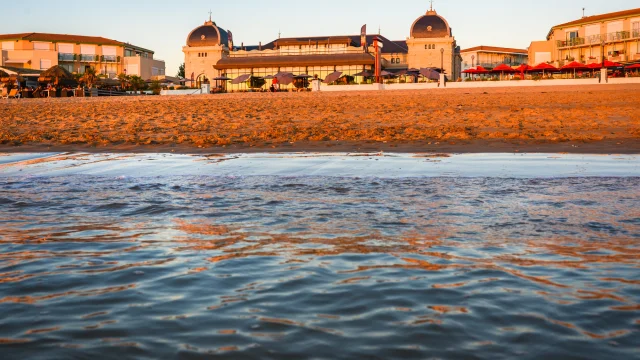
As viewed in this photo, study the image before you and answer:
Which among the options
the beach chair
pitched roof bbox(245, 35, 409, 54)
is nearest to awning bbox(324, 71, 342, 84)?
pitched roof bbox(245, 35, 409, 54)

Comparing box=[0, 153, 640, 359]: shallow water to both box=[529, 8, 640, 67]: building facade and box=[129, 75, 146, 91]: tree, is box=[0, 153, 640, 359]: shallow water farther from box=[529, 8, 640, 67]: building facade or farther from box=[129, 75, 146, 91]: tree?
box=[529, 8, 640, 67]: building facade

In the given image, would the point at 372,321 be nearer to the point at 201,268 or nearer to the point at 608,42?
the point at 201,268

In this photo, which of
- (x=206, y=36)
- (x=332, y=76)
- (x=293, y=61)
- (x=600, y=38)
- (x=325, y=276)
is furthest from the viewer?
(x=206, y=36)

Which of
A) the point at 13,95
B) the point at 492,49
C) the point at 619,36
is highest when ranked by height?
the point at 492,49

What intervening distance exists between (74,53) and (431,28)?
170ft

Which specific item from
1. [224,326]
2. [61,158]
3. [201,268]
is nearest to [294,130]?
[61,158]

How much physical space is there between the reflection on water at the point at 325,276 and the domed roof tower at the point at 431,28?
3030 inches

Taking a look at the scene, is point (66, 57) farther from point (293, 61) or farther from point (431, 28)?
point (431, 28)

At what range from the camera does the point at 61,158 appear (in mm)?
13273

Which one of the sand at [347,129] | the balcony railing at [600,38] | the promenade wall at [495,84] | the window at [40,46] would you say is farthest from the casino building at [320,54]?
the sand at [347,129]

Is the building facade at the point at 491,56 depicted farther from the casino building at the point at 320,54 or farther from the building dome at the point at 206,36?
the building dome at the point at 206,36

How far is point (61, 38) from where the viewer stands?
3917 inches

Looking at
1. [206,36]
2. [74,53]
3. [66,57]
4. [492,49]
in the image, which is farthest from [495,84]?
[492,49]

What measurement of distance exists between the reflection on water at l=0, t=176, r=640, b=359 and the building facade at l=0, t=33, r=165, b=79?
313 ft
